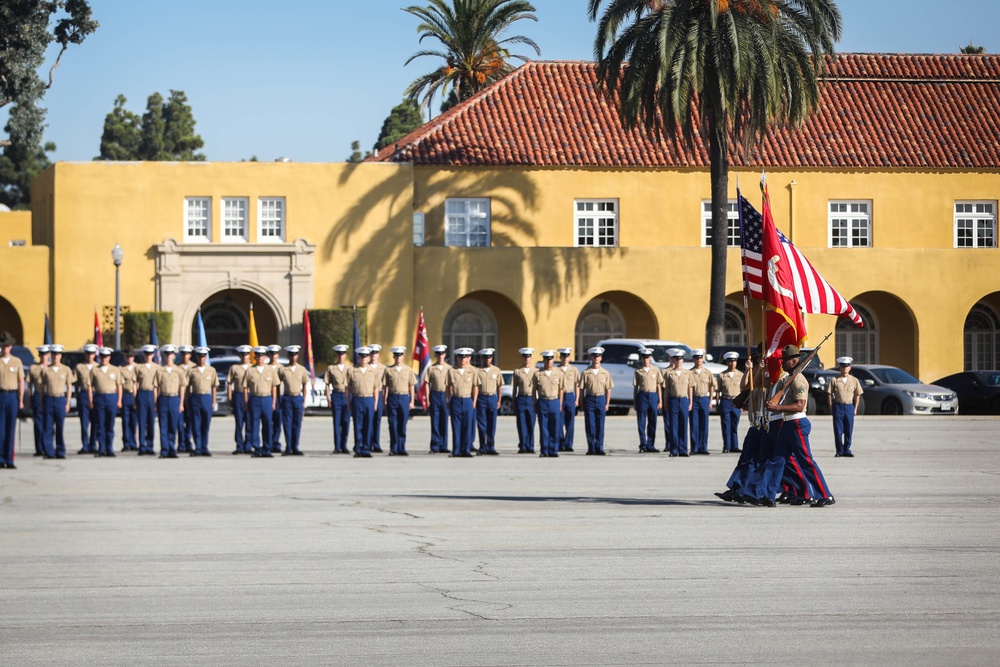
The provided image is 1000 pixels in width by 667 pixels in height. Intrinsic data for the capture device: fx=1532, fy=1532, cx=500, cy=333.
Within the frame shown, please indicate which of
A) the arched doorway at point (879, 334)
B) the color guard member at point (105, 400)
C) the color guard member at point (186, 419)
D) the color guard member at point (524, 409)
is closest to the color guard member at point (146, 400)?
the color guard member at point (105, 400)

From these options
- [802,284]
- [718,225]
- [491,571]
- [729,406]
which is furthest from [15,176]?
[491,571]

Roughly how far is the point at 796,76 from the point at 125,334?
19570 mm

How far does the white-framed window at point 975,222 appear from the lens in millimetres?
47000

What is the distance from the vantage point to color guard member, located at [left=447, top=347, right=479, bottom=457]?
24812 mm

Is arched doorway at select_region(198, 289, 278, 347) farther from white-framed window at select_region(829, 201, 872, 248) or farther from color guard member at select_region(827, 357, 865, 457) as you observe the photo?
color guard member at select_region(827, 357, 865, 457)

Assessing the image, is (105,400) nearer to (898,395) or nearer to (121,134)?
(898,395)

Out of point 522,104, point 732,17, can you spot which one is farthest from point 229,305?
point 732,17

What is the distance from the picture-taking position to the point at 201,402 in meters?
24.5

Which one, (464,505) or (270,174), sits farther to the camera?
(270,174)

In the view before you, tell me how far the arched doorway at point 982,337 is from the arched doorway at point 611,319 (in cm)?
1022

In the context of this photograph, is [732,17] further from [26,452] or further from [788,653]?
[788,653]

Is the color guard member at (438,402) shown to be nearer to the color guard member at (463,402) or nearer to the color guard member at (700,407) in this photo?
the color guard member at (463,402)

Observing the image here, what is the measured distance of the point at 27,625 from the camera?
928 centimetres

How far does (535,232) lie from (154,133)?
57454 millimetres
